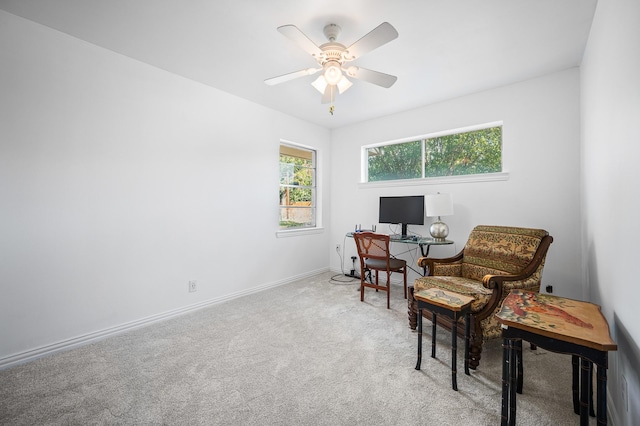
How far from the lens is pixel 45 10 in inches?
76.9

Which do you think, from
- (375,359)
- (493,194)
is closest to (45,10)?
(375,359)

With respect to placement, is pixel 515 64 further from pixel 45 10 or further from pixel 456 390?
pixel 45 10

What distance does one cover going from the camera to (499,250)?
99.0 inches

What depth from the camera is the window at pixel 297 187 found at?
432cm

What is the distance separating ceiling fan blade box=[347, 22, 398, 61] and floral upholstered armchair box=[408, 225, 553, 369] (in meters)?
1.88

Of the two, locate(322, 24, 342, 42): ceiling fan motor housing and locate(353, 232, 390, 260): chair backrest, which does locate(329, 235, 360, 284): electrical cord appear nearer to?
locate(353, 232, 390, 260): chair backrest

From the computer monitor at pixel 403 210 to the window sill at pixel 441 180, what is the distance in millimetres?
293

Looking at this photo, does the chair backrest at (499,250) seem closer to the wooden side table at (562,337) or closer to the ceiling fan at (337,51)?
the wooden side table at (562,337)

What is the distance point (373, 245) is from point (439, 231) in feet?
2.77

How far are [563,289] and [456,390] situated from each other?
6.68 ft

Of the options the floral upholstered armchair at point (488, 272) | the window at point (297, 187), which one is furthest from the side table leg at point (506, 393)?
the window at point (297, 187)

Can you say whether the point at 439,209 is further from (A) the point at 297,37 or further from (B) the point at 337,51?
(A) the point at 297,37

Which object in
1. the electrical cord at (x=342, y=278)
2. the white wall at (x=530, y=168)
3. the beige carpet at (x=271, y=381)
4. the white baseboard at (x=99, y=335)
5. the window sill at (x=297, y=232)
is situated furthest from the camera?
the electrical cord at (x=342, y=278)

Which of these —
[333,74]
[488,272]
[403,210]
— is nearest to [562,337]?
[488,272]
